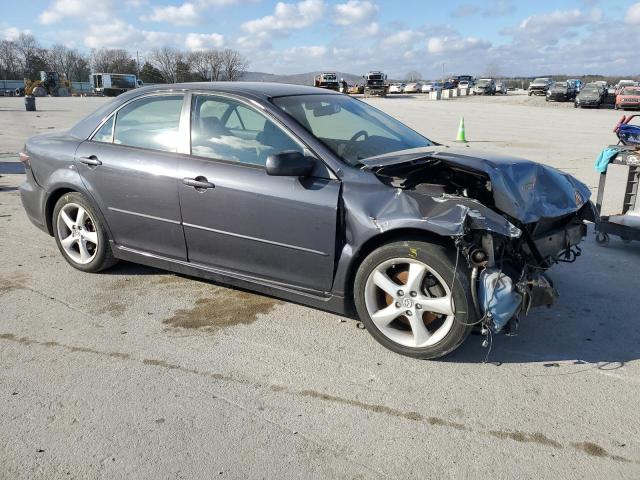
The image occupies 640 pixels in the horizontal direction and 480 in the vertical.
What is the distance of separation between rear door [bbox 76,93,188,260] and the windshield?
979 millimetres

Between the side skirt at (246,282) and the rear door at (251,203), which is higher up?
the rear door at (251,203)

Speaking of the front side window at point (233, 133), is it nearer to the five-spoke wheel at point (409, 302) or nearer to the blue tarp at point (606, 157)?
the five-spoke wheel at point (409, 302)

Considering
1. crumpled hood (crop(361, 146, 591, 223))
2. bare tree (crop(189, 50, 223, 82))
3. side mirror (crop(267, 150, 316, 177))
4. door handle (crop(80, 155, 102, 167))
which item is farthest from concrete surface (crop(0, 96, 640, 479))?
bare tree (crop(189, 50, 223, 82))

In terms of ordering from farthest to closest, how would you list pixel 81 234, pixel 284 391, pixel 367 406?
pixel 81 234 < pixel 284 391 < pixel 367 406

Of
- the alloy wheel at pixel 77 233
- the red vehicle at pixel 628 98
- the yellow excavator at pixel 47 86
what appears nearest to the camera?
the alloy wheel at pixel 77 233

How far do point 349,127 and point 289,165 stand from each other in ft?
3.61

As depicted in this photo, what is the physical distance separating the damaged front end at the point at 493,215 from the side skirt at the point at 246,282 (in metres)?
0.67

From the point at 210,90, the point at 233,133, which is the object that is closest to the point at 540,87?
the point at 210,90

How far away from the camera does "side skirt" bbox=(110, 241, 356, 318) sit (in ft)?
11.8

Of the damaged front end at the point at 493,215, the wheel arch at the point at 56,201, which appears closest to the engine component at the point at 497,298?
the damaged front end at the point at 493,215

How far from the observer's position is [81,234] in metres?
4.69

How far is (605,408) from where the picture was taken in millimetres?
2885

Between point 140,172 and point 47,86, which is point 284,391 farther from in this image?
point 47,86

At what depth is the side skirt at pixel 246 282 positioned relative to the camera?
3.60m
